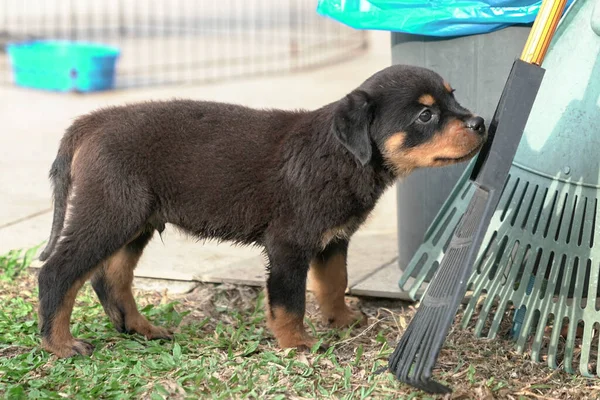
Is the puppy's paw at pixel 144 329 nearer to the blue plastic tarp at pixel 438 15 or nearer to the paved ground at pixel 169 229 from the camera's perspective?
the paved ground at pixel 169 229

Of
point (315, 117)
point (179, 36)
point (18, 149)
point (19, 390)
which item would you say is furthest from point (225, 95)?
point (19, 390)

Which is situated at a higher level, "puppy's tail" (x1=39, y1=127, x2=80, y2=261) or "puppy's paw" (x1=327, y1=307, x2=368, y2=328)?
"puppy's tail" (x1=39, y1=127, x2=80, y2=261)

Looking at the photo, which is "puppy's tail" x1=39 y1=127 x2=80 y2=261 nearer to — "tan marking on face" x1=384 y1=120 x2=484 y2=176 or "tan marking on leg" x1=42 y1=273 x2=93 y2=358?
"tan marking on leg" x1=42 y1=273 x2=93 y2=358

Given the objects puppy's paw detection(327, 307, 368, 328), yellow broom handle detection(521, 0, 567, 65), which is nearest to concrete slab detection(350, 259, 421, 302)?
puppy's paw detection(327, 307, 368, 328)

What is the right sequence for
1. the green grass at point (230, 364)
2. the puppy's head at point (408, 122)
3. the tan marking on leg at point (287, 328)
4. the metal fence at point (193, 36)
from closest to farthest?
the green grass at point (230, 364)
the puppy's head at point (408, 122)
the tan marking on leg at point (287, 328)
the metal fence at point (193, 36)

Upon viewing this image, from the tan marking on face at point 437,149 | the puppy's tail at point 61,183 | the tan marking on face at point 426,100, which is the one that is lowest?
the puppy's tail at point 61,183

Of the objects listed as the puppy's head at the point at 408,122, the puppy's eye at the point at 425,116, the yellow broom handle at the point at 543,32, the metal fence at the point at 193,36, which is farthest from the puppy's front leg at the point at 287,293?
the metal fence at the point at 193,36

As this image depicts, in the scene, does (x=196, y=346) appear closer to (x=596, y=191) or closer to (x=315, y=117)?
(x=315, y=117)
